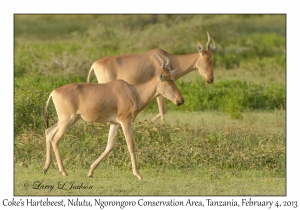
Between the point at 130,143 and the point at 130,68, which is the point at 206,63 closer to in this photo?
the point at 130,68

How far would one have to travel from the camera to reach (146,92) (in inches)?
498

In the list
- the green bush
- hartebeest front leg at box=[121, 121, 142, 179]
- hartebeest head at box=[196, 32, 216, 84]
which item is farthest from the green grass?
hartebeest head at box=[196, 32, 216, 84]

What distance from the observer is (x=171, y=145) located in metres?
13.8

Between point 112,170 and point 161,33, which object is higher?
point 161,33

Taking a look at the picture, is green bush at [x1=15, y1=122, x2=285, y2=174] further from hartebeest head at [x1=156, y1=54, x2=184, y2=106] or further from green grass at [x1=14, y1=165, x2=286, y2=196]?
hartebeest head at [x1=156, y1=54, x2=184, y2=106]

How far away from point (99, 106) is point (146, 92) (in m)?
0.82

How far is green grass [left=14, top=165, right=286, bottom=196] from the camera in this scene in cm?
1152

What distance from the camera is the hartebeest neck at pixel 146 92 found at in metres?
12.6

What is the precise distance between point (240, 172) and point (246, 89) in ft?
23.7

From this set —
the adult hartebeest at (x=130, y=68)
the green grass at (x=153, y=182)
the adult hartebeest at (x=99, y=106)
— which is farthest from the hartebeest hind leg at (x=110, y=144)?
the adult hartebeest at (x=130, y=68)

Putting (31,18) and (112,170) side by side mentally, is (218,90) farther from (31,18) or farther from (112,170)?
(31,18)

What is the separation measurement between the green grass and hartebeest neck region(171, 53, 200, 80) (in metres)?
3.41
